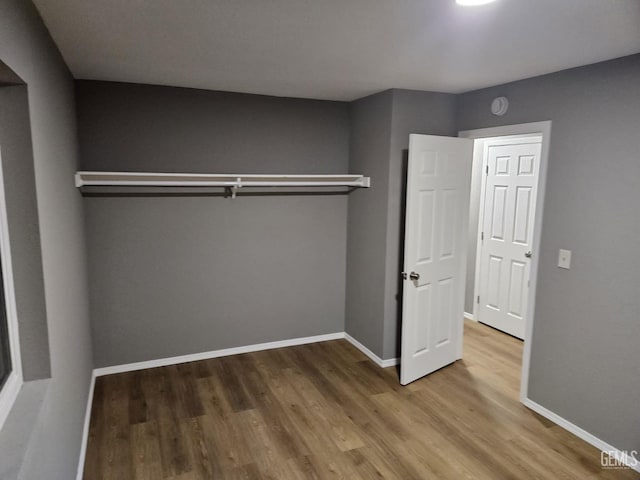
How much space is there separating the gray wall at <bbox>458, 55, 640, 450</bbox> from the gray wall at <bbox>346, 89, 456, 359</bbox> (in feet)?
2.46

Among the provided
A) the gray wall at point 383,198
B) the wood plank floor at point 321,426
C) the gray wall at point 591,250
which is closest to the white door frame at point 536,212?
the gray wall at point 591,250

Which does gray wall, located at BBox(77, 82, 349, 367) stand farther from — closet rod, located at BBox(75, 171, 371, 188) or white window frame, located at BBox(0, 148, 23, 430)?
white window frame, located at BBox(0, 148, 23, 430)

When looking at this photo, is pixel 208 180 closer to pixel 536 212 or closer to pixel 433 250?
pixel 433 250

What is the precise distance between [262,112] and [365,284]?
5.86ft

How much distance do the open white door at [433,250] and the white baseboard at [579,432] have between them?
81 cm

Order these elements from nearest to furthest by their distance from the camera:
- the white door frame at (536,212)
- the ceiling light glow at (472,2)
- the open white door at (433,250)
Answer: the ceiling light glow at (472,2) → the white door frame at (536,212) → the open white door at (433,250)

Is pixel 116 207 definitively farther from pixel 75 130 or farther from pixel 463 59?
pixel 463 59

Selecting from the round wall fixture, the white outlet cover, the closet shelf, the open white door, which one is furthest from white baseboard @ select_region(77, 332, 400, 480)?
the round wall fixture

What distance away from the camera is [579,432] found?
271cm

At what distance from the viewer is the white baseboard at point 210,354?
137 inches

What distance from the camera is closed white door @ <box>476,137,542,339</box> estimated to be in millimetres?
4152

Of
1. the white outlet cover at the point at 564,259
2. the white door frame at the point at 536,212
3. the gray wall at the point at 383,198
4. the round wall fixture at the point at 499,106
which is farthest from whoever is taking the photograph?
the gray wall at the point at 383,198

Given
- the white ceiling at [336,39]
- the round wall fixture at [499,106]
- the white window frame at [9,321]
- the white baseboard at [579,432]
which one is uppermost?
the white ceiling at [336,39]

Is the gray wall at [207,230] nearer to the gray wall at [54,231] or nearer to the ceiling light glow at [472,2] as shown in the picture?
the gray wall at [54,231]
